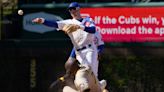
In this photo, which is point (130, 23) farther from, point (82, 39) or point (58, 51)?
point (82, 39)

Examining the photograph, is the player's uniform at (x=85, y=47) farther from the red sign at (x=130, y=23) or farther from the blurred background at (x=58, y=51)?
the red sign at (x=130, y=23)

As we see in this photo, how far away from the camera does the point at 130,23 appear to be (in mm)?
14750

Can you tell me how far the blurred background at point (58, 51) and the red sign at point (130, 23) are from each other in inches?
0.9

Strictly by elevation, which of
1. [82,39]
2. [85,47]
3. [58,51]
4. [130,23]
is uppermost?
[82,39]

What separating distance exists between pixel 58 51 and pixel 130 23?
6.07ft

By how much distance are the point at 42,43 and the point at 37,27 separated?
2.05 feet

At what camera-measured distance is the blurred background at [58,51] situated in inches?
570

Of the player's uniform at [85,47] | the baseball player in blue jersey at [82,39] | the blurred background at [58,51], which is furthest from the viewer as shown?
the blurred background at [58,51]

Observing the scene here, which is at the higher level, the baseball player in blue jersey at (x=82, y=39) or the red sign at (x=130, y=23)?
the baseball player in blue jersey at (x=82, y=39)

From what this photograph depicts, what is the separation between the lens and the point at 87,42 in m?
10.6

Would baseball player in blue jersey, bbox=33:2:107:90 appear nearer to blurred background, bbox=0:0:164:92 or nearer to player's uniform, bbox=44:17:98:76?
player's uniform, bbox=44:17:98:76

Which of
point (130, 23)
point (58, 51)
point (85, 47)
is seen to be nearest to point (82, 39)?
point (85, 47)

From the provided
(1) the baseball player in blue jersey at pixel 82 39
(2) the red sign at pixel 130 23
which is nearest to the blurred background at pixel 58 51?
(2) the red sign at pixel 130 23

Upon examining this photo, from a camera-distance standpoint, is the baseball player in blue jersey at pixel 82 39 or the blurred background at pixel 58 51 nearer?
the baseball player in blue jersey at pixel 82 39
